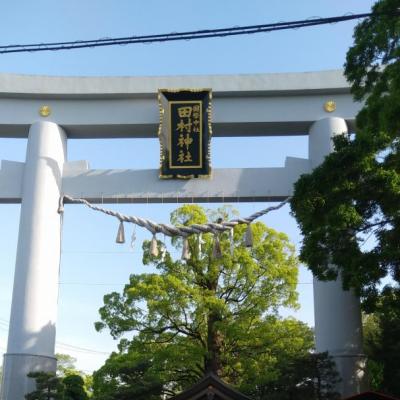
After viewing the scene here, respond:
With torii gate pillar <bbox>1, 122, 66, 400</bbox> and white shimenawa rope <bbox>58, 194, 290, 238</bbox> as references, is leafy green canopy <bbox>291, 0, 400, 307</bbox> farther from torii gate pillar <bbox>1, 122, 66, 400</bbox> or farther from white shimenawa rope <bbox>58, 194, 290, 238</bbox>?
torii gate pillar <bbox>1, 122, 66, 400</bbox>

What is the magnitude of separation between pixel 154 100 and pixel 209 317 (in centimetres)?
482

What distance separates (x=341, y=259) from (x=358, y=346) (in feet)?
8.43

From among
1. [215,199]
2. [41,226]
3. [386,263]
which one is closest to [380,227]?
[386,263]

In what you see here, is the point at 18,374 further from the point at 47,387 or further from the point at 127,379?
the point at 127,379

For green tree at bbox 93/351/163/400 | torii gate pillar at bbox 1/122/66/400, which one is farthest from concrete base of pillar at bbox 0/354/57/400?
green tree at bbox 93/351/163/400

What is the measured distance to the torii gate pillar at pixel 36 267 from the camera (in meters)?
11.4

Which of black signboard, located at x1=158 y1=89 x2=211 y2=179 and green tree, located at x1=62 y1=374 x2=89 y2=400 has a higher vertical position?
black signboard, located at x1=158 y1=89 x2=211 y2=179

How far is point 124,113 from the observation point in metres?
12.8

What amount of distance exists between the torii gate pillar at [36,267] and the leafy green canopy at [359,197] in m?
5.17

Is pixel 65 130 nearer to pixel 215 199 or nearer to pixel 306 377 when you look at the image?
pixel 215 199

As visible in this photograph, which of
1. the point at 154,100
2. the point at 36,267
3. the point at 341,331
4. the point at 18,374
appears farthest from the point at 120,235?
the point at 341,331

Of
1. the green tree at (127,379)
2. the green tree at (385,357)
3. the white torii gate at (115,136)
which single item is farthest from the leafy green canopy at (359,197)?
the green tree at (127,379)

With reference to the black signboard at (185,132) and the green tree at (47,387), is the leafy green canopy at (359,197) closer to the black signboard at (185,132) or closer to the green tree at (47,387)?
the black signboard at (185,132)

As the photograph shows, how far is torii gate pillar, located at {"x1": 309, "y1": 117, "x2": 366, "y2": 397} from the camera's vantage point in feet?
35.7
